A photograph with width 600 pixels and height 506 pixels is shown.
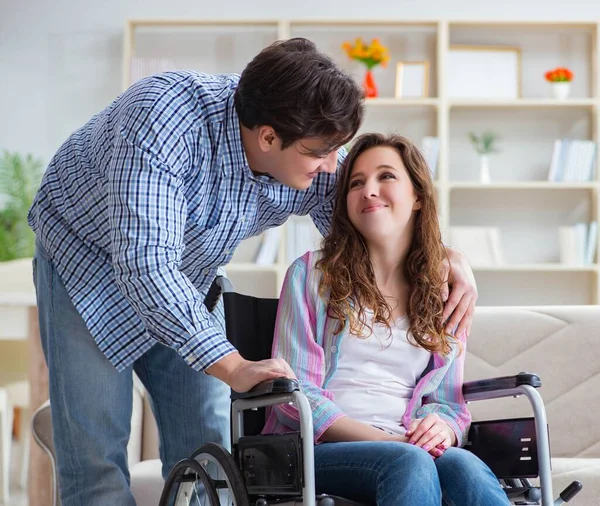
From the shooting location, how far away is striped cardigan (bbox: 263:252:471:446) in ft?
5.49

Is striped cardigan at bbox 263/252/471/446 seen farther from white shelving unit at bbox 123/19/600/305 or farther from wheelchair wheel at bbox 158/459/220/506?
white shelving unit at bbox 123/19/600/305

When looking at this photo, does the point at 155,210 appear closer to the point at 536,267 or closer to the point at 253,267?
the point at 253,267

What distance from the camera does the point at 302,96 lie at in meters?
1.37

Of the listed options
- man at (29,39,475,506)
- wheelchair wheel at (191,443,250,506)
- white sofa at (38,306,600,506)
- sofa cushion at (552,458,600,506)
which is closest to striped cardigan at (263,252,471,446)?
man at (29,39,475,506)

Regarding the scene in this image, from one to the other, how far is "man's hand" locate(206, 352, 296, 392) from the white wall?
141 inches

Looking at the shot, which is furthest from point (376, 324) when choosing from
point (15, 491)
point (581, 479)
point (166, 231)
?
point (15, 491)

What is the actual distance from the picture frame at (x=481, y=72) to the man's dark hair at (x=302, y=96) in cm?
335

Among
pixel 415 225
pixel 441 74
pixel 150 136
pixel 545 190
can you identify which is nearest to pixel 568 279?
pixel 545 190

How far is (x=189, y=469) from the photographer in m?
1.64

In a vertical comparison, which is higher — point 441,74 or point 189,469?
point 441,74

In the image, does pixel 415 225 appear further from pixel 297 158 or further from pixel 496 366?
pixel 496 366

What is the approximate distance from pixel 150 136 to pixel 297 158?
0.78 ft

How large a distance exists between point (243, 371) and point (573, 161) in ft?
11.7

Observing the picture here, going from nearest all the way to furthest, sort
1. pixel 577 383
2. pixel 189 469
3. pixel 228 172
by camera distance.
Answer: pixel 228 172
pixel 189 469
pixel 577 383
